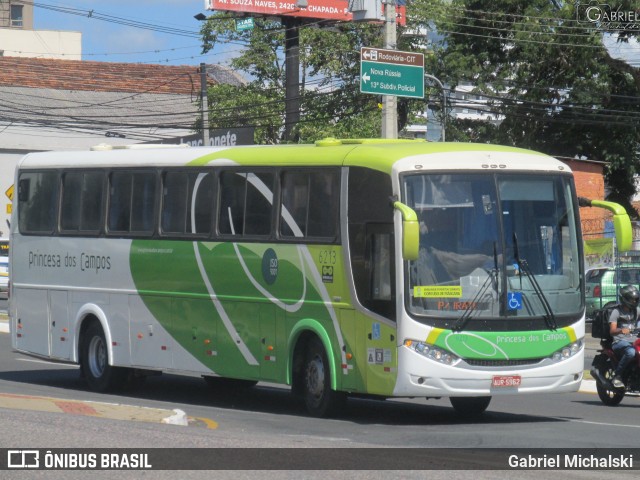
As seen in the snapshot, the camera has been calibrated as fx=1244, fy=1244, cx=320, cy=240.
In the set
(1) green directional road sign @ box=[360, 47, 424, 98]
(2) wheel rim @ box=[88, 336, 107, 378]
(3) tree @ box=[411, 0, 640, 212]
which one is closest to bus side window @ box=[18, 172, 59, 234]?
(2) wheel rim @ box=[88, 336, 107, 378]

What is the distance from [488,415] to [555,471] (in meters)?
5.73

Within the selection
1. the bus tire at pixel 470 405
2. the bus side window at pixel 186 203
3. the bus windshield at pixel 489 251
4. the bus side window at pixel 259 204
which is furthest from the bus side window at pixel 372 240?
the bus side window at pixel 186 203

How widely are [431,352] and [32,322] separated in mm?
8188

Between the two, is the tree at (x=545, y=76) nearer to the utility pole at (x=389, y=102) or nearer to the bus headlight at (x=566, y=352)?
the utility pole at (x=389, y=102)

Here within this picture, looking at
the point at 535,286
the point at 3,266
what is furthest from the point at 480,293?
the point at 3,266

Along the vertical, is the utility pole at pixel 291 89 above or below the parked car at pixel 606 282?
above

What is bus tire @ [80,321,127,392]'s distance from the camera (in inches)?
716

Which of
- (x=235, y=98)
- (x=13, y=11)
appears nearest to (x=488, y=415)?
(x=235, y=98)

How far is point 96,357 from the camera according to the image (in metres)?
18.5

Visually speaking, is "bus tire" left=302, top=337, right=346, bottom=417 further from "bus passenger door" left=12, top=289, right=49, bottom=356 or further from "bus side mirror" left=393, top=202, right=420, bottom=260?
"bus passenger door" left=12, top=289, right=49, bottom=356

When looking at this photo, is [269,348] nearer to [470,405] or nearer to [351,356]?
[351,356]

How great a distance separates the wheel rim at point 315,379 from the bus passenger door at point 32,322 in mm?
5803

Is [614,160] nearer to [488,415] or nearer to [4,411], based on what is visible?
[488,415]

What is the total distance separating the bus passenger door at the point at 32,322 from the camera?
1916 cm
